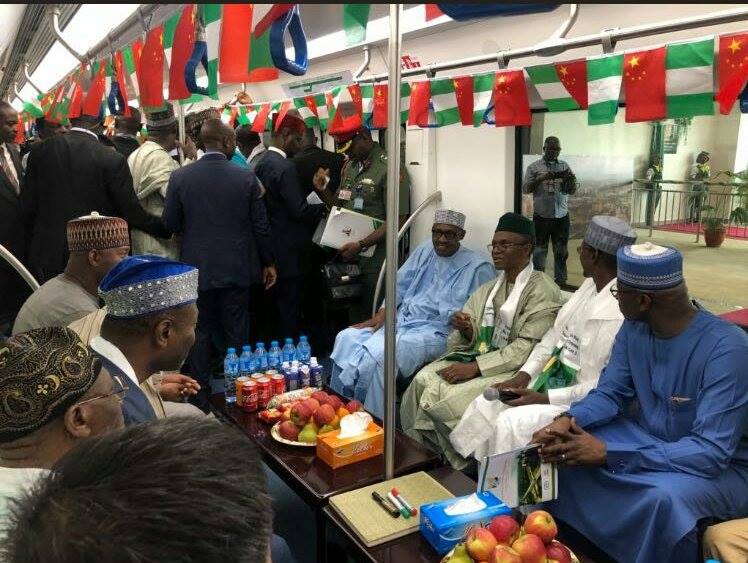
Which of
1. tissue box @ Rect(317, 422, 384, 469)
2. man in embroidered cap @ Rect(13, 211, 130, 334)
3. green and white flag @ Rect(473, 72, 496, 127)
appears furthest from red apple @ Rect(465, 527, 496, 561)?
green and white flag @ Rect(473, 72, 496, 127)

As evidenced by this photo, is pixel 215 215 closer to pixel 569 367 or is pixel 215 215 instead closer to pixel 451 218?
pixel 451 218

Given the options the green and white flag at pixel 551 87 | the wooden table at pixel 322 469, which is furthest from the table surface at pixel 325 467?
the green and white flag at pixel 551 87

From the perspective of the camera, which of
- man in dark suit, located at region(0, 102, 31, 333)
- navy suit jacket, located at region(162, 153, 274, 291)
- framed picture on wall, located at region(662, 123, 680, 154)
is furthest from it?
man in dark suit, located at region(0, 102, 31, 333)

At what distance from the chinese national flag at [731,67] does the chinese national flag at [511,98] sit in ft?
3.14

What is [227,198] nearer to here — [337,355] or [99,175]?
[99,175]

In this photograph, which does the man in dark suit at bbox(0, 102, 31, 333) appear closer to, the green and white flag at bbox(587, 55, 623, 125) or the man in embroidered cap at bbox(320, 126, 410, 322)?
the man in embroidered cap at bbox(320, 126, 410, 322)

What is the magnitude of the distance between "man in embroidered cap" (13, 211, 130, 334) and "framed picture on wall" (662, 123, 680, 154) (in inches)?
114

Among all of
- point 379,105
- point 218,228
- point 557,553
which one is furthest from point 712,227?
point 218,228

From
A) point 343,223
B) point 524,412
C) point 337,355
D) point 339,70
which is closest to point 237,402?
point 337,355

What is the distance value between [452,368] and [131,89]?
3.74m

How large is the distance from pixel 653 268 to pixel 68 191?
3.22 metres

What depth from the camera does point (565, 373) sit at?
2963mm

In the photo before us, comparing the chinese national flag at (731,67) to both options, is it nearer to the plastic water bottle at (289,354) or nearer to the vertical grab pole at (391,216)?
the vertical grab pole at (391,216)

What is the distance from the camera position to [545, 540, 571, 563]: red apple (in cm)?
161
